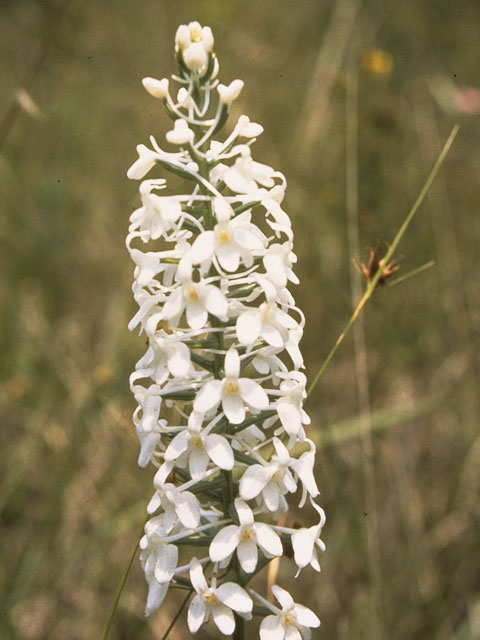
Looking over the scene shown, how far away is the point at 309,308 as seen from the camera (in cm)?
451

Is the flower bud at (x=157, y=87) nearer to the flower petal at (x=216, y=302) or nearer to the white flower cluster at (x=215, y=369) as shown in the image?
the white flower cluster at (x=215, y=369)

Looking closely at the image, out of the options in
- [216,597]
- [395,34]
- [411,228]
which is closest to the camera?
[216,597]

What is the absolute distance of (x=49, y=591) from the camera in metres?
3.18

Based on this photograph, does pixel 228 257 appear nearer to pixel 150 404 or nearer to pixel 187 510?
pixel 150 404

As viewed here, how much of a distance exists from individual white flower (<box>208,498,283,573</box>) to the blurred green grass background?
1138mm

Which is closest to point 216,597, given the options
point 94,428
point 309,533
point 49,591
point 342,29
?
point 309,533

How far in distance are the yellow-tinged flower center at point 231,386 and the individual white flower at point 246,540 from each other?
240 millimetres

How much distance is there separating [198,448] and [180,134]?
0.67 metres

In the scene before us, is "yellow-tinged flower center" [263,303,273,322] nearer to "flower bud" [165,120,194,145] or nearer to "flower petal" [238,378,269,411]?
"flower petal" [238,378,269,411]

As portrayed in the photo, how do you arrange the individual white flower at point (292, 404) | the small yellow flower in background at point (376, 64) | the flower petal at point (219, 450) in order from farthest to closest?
the small yellow flower in background at point (376, 64)
the individual white flower at point (292, 404)
the flower petal at point (219, 450)

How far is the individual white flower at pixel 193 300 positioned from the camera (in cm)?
156

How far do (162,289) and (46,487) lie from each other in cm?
243

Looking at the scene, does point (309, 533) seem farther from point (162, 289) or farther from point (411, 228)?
point (411, 228)

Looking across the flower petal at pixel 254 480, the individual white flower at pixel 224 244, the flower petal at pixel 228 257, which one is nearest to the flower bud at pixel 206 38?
the individual white flower at pixel 224 244
